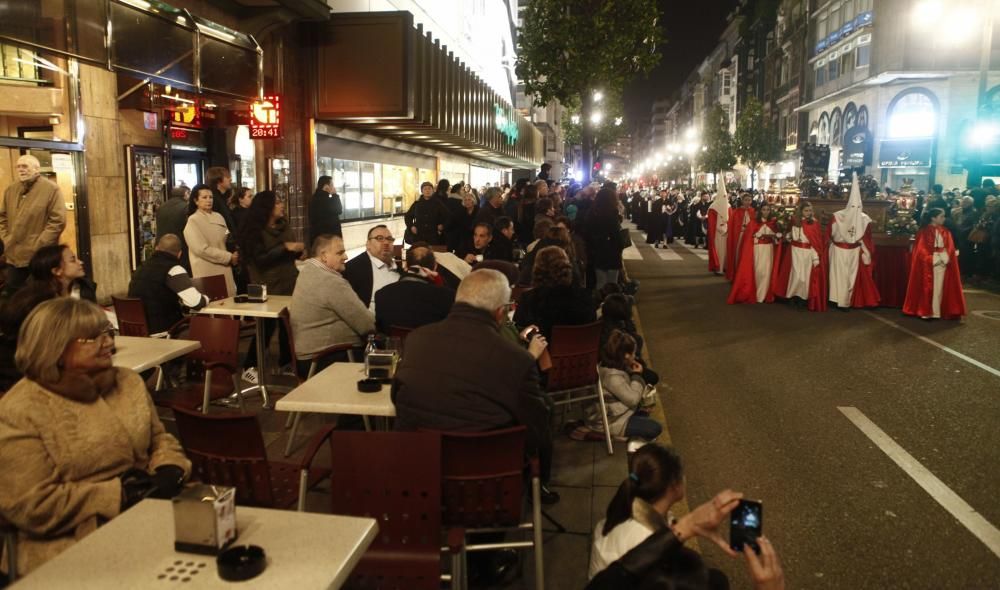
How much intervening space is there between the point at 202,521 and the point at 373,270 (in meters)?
4.71

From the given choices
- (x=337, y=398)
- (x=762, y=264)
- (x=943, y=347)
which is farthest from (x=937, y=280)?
(x=337, y=398)

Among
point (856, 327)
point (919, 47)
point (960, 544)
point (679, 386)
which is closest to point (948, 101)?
point (919, 47)

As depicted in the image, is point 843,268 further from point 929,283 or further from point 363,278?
point 363,278

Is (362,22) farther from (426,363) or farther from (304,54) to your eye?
(426,363)

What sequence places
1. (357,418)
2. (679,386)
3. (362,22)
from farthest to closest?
(362,22) < (679,386) < (357,418)

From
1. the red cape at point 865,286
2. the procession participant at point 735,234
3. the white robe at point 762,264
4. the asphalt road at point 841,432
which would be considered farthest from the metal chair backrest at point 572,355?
the procession participant at point 735,234

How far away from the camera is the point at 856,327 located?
36.6ft

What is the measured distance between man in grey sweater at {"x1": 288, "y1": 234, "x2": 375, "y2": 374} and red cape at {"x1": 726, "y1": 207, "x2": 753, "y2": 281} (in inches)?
456

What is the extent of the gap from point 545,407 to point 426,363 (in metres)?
0.63

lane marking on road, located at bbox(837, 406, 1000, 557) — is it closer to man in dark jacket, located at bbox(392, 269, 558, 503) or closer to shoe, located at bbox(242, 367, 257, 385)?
man in dark jacket, located at bbox(392, 269, 558, 503)

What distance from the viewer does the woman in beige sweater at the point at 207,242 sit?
8.51 meters

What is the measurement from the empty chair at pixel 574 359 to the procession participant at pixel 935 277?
812cm

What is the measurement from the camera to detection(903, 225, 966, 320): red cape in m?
11.5

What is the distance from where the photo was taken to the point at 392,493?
3152 mm
